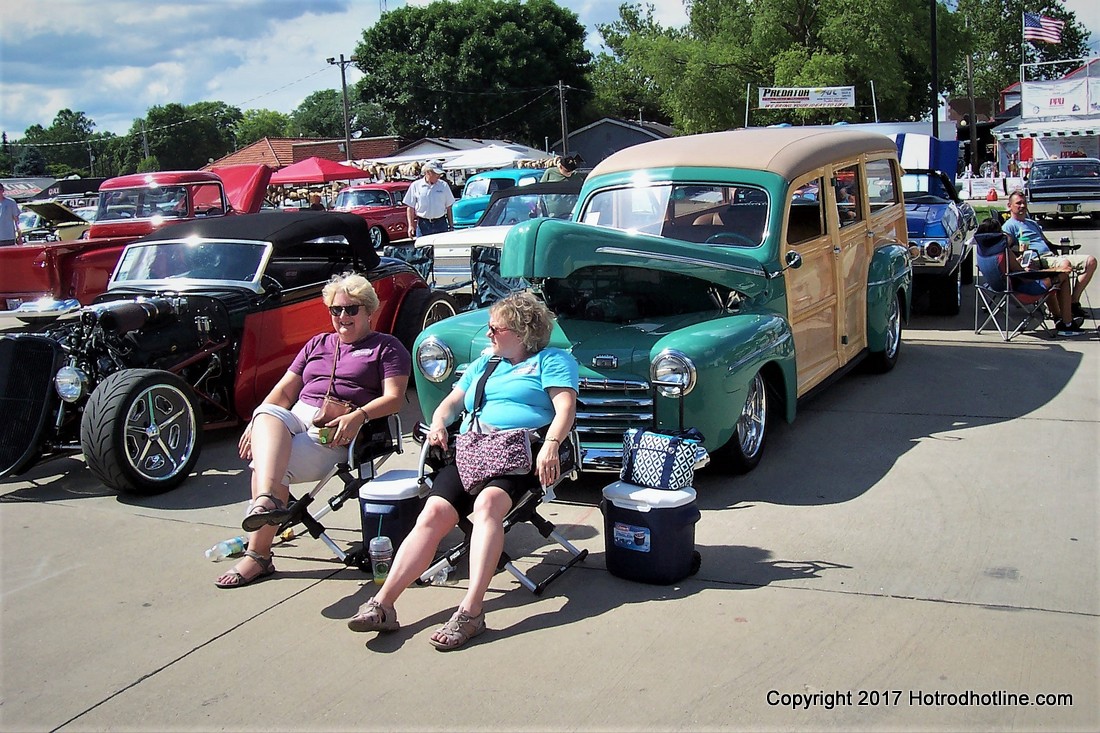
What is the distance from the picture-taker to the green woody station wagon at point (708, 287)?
549cm

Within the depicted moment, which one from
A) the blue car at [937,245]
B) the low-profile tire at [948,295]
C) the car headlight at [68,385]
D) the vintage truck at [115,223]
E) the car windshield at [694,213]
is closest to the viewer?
the car headlight at [68,385]

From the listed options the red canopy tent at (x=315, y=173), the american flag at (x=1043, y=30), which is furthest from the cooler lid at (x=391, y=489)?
the american flag at (x=1043, y=30)

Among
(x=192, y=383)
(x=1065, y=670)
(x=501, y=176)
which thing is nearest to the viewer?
(x=1065, y=670)

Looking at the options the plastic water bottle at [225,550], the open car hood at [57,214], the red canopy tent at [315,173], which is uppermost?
the red canopy tent at [315,173]

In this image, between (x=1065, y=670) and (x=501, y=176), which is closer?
(x=1065, y=670)

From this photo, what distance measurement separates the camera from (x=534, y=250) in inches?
215

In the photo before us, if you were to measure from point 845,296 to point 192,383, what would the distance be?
15.7 ft

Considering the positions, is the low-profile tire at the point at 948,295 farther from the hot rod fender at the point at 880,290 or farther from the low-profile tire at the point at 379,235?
the low-profile tire at the point at 379,235

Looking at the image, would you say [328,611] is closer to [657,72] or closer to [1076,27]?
[657,72]

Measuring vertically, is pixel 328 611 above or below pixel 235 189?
below

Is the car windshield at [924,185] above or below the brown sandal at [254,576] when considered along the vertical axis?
above

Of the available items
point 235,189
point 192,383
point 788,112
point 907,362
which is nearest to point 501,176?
point 235,189

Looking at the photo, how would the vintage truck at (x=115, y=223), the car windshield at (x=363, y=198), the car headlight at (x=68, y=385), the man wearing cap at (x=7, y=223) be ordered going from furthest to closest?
the car windshield at (x=363, y=198) → the man wearing cap at (x=7, y=223) → the vintage truck at (x=115, y=223) → the car headlight at (x=68, y=385)

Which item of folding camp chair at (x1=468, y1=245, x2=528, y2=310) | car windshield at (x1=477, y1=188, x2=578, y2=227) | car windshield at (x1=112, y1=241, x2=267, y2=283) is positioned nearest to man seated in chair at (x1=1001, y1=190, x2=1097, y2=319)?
car windshield at (x1=477, y1=188, x2=578, y2=227)
